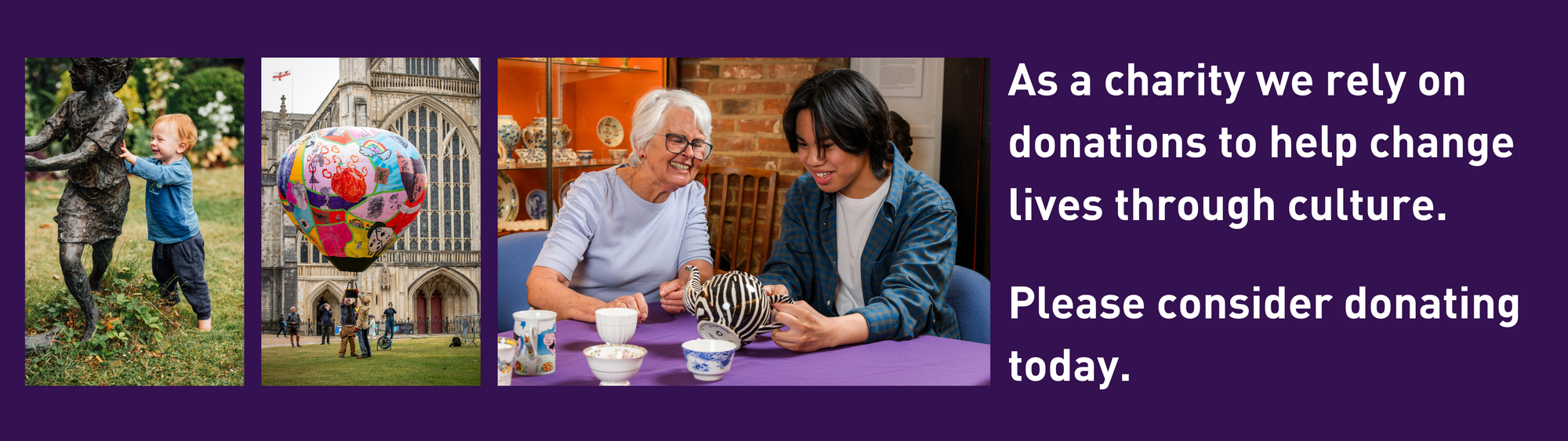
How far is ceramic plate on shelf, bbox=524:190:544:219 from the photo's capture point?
3004mm

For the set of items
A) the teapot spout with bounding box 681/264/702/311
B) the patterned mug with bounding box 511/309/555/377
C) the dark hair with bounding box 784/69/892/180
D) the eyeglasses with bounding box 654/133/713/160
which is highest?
the dark hair with bounding box 784/69/892/180

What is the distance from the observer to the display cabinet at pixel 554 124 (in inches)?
116

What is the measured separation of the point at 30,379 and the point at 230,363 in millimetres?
456

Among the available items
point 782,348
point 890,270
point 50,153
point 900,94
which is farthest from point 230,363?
point 900,94

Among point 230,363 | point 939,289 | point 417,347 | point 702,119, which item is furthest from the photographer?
point 702,119

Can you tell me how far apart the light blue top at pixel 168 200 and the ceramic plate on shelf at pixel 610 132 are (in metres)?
1.77

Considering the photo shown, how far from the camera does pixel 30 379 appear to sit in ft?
6.36

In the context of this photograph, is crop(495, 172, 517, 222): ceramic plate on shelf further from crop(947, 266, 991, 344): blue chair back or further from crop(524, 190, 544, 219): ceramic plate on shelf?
crop(947, 266, 991, 344): blue chair back

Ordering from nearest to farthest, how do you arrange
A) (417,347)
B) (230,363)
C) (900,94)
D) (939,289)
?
(417,347) < (230,363) < (939,289) < (900,94)

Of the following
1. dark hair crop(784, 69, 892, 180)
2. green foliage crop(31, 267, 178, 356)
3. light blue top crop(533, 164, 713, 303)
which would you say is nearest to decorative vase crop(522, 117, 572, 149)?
light blue top crop(533, 164, 713, 303)

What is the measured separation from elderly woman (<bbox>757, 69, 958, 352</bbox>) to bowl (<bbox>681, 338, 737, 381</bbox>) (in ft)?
0.93

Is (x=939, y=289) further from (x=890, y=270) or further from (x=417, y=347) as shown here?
(x=417, y=347)

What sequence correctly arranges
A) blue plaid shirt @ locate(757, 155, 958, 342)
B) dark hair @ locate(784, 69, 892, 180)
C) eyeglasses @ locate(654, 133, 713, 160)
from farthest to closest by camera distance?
1. eyeglasses @ locate(654, 133, 713, 160)
2. dark hair @ locate(784, 69, 892, 180)
3. blue plaid shirt @ locate(757, 155, 958, 342)

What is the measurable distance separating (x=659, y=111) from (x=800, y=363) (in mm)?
852
